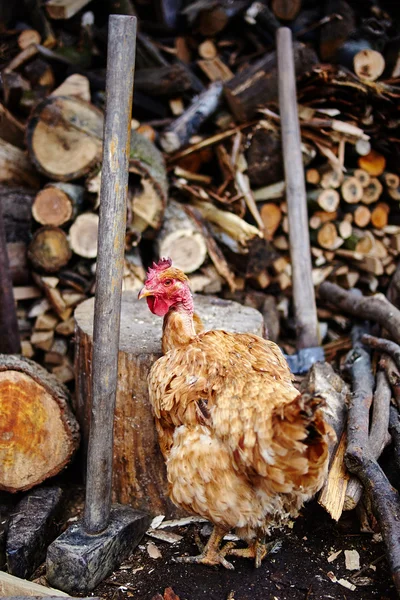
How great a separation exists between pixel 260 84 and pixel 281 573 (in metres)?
4.30

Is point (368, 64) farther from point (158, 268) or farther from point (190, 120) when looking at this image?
point (158, 268)

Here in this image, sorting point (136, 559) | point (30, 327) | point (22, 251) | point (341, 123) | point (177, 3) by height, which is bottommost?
point (136, 559)

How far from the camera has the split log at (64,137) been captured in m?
4.47

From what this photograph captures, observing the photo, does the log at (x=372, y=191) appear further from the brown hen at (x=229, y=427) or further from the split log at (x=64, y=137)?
the brown hen at (x=229, y=427)

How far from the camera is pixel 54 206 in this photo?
4547mm

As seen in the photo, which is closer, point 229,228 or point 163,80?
point 229,228

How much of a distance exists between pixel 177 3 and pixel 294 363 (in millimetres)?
4139

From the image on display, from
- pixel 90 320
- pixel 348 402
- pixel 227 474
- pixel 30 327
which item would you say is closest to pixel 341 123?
pixel 348 402

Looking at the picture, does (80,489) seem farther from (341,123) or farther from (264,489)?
(341,123)

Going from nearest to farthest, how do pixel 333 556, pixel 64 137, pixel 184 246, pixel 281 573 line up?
pixel 281 573
pixel 333 556
pixel 64 137
pixel 184 246

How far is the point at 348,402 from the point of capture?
3406 mm

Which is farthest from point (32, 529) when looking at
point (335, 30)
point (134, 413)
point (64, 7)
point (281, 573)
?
point (335, 30)

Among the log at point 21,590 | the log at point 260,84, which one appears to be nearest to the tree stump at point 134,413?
the log at point 21,590

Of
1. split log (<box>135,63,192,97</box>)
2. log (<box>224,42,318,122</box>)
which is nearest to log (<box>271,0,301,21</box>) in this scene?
log (<box>224,42,318,122</box>)
